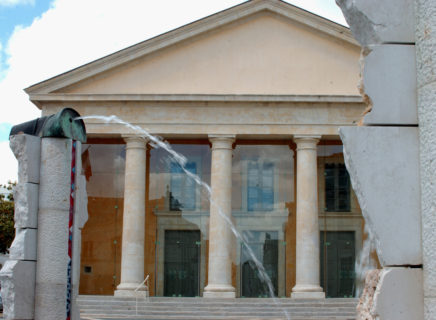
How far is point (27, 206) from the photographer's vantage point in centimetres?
873

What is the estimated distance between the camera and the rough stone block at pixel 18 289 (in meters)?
8.52

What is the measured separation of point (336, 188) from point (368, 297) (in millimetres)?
34002

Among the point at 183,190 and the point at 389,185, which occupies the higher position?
the point at 183,190

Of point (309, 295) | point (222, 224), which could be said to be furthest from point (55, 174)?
point (309, 295)

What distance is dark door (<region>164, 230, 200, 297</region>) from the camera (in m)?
37.7

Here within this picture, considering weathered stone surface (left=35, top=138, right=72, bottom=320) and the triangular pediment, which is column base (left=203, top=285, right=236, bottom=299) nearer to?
the triangular pediment

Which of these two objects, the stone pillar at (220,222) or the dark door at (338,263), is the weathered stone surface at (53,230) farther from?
the dark door at (338,263)

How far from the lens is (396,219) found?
4.50 meters

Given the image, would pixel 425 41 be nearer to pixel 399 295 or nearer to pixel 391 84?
pixel 391 84

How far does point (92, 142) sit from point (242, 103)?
9.12m

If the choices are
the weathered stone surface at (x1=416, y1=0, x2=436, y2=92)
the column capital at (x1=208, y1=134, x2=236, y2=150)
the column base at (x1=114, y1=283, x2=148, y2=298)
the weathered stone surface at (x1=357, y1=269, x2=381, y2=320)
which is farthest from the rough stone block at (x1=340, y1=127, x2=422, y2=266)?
the column capital at (x1=208, y1=134, x2=236, y2=150)

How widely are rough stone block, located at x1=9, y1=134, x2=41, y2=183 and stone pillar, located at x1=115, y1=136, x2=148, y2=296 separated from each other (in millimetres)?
25581

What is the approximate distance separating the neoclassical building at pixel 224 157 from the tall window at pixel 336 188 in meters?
0.06

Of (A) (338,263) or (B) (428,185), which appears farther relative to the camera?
(A) (338,263)
